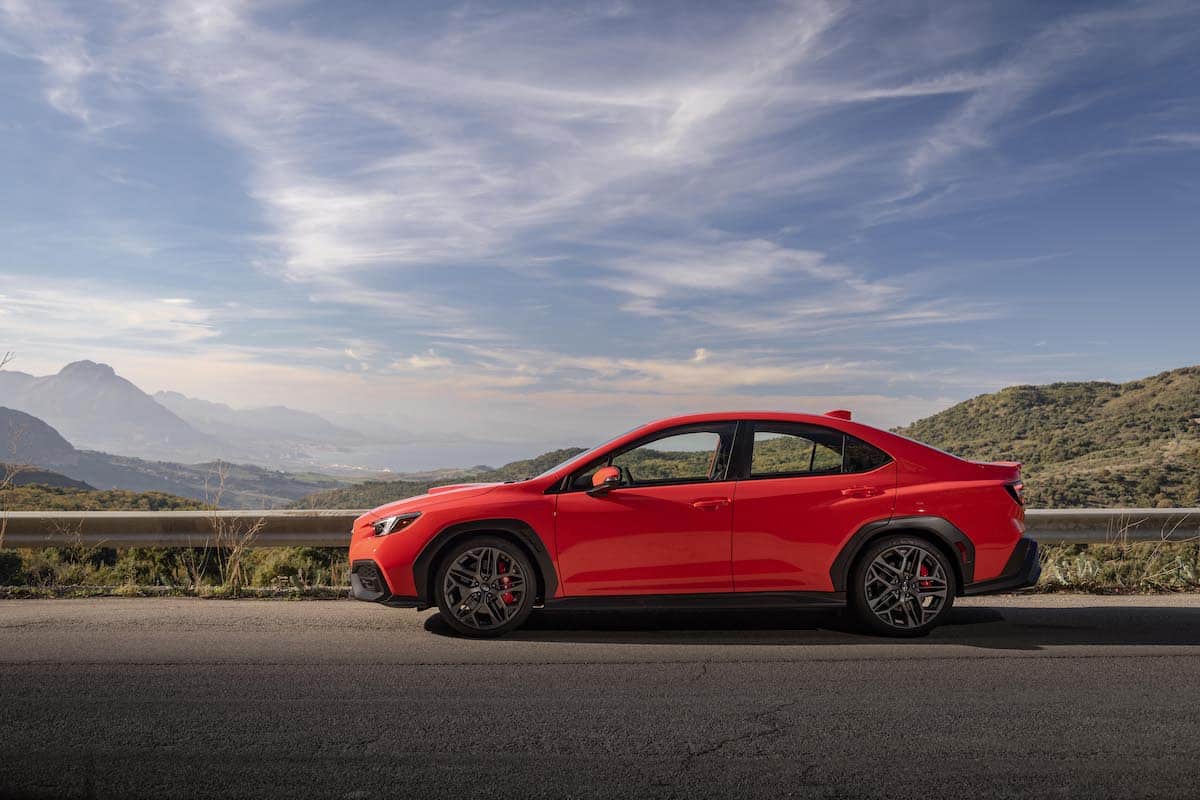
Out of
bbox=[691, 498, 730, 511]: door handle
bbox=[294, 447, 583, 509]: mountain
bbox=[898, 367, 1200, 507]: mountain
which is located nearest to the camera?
bbox=[691, 498, 730, 511]: door handle

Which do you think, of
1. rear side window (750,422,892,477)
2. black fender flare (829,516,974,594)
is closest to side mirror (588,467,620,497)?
rear side window (750,422,892,477)

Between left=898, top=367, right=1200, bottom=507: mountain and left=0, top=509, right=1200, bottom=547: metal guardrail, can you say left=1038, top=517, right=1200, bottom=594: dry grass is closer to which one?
left=0, top=509, right=1200, bottom=547: metal guardrail

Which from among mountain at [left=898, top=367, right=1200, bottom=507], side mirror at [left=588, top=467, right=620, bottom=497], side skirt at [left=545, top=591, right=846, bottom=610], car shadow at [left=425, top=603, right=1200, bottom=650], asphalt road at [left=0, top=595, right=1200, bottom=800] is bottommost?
asphalt road at [left=0, top=595, right=1200, bottom=800]

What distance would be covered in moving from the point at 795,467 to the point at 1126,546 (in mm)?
5236

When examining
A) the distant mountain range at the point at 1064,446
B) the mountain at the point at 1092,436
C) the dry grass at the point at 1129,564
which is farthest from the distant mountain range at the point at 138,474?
the mountain at the point at 1092,436

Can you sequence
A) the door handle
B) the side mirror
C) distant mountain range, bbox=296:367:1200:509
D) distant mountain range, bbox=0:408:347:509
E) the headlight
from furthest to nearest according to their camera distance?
1. distant mountain range, bbox=296:367:1200:509
2. distant mountain range, bbox=0:408:347:509
3. the headlight
4. the door handle
5. the side mirror

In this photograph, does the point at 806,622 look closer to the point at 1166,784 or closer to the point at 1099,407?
the point at 1166,784

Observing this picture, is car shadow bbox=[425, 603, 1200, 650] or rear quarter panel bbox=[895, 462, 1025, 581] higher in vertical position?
rear quarter panel bbox=[895, 462, 1025, 581]

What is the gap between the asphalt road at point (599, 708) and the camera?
4020mm

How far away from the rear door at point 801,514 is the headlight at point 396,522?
7.69 ft

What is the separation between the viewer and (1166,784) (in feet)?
13.1

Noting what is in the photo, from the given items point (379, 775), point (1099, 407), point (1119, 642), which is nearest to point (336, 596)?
point (379, 775)

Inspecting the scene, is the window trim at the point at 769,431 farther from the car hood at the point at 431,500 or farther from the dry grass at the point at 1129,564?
the dry grass at the point at 1129,564

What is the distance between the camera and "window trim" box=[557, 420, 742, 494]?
696 cm
